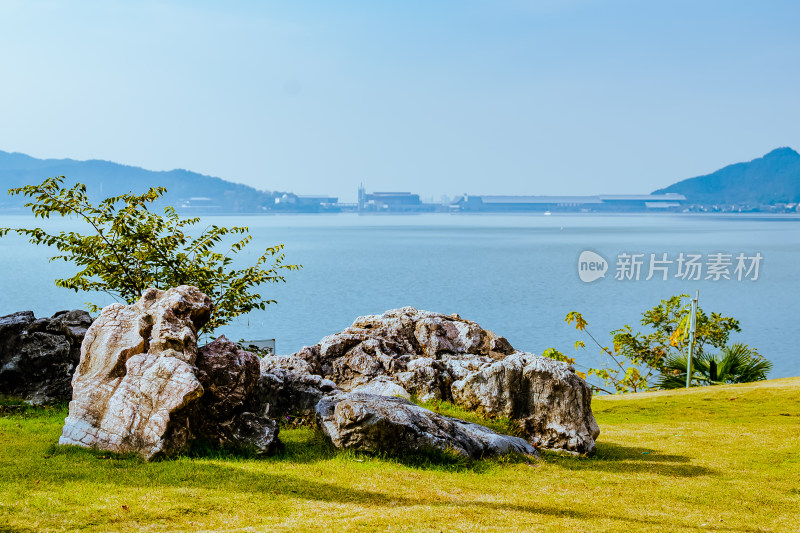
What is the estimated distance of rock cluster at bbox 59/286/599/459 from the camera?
6867mm

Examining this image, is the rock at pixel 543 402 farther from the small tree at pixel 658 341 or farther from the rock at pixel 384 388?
the small tree at pixel 658 341

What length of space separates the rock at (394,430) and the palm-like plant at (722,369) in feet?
33.1

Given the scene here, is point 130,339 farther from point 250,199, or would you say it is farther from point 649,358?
point 250,199

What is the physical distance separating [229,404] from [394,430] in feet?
5.14

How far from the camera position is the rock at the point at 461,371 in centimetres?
849

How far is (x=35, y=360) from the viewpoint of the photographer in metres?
9.28

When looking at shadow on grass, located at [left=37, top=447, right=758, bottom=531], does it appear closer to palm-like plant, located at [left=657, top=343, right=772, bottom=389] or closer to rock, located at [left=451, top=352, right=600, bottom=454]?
rock, located at [left=451, top=352, right=600, bottom=454]

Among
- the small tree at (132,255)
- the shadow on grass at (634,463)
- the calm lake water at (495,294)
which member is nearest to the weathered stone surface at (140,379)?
the small tree at (132,255)

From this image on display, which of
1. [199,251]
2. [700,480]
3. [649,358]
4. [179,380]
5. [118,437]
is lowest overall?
[649,358]

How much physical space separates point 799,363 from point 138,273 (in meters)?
38.4

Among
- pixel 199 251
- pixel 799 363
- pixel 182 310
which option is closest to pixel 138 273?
pixel 199 251

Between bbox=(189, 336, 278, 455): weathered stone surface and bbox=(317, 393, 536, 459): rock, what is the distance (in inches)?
24.1

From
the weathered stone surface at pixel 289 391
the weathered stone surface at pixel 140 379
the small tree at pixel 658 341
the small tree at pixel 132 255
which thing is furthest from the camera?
the small tree at pixel 658 341

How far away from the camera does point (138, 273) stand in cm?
1073
